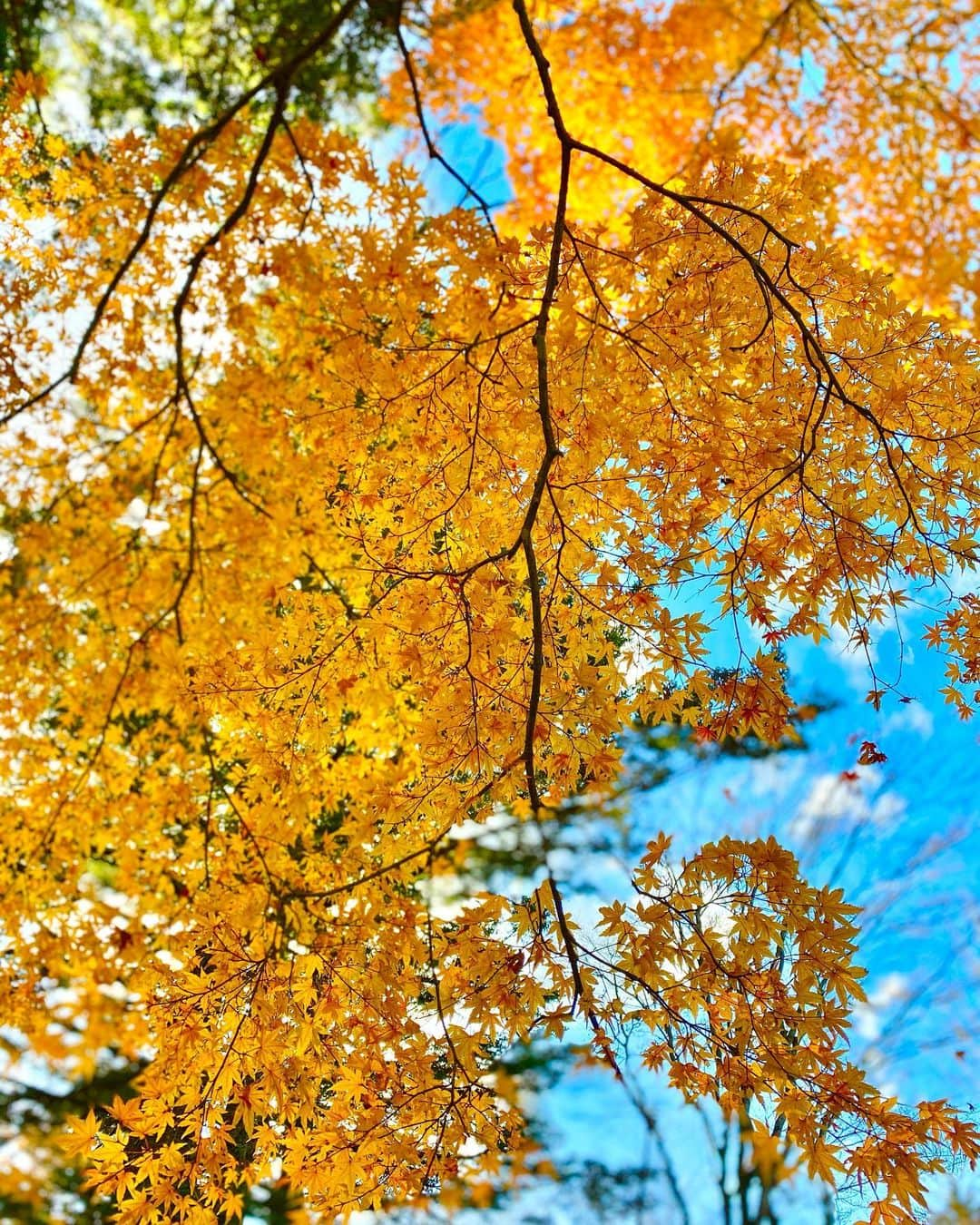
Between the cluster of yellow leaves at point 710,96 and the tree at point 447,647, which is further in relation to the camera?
the cluster of yellow leaves at point 710,96

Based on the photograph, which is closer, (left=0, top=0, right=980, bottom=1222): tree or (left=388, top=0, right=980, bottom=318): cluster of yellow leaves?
(left=0, top=0, right=980, bottom=1222): tree

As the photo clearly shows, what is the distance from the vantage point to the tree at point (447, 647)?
1.65m

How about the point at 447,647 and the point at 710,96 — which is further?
the point at 710,96

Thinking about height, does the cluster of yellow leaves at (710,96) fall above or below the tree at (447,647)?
above

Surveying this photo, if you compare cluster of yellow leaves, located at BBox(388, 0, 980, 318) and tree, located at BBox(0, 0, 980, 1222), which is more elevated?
cluster of yellow leaves, located at BBox(388, 0, 980, 318)

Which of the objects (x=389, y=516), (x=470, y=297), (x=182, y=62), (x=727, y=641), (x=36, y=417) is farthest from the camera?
(x=182, y=62)

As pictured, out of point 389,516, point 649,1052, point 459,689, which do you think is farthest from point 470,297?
point 649,1052

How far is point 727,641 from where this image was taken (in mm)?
1842

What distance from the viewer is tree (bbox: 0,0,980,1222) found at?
165cm

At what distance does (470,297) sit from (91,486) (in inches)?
86.8

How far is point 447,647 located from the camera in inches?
77.8

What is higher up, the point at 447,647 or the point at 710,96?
the point at 710,96

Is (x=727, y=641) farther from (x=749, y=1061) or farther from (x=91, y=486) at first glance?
(x=91, y=486)

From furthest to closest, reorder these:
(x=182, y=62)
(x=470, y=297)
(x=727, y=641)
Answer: (x=182, y=62) → (x=470, y=297) → (x=727, y=641)
